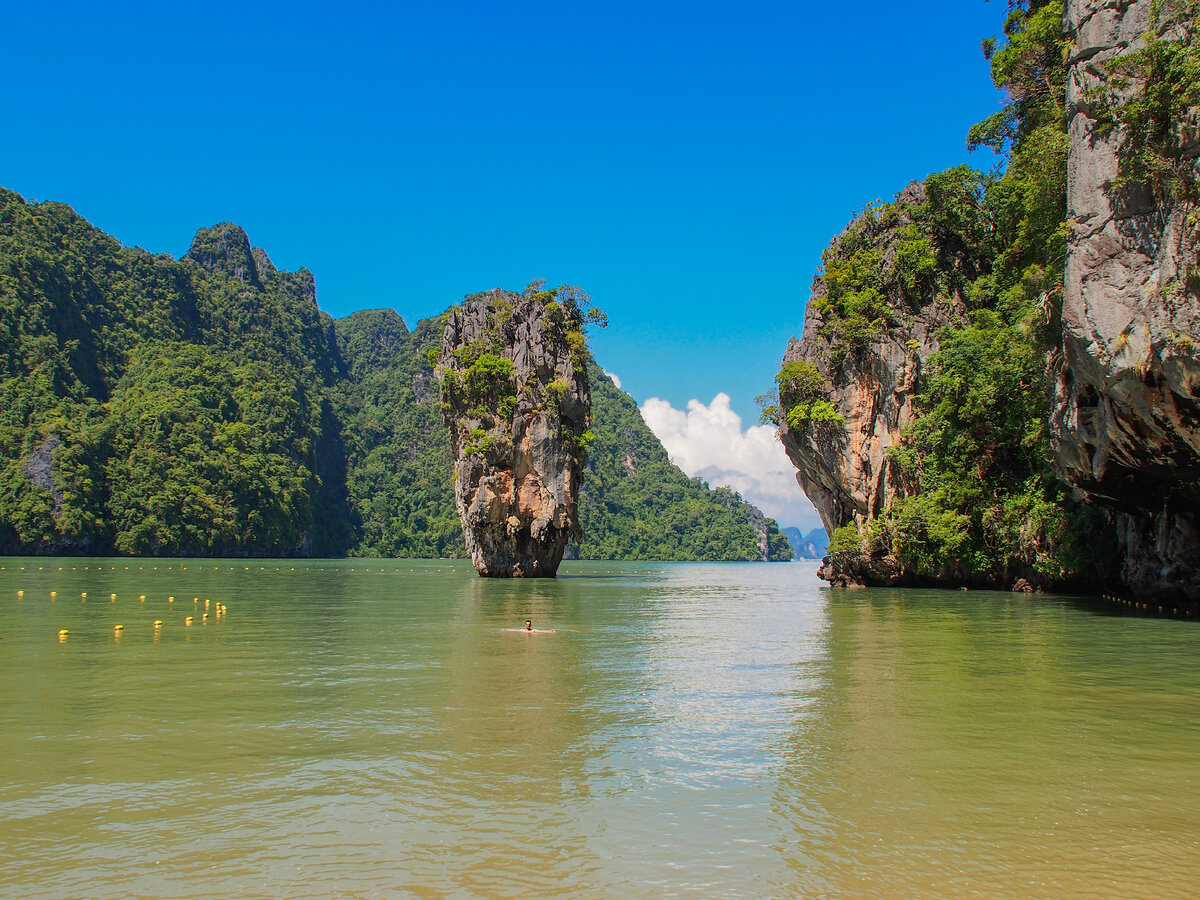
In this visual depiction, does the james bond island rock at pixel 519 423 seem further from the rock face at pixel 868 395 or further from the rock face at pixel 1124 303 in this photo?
the rock face at pixel 1124 303

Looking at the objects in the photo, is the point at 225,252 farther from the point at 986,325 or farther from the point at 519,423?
the point at 986,325

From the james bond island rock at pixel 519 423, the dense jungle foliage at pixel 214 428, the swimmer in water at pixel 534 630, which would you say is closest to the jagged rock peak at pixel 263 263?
the dense jungle foliage at pixel 214 428

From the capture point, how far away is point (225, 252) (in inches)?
5945

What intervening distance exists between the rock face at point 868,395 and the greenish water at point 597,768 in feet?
61.5

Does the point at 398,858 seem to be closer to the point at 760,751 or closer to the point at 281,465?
the point at 760,751

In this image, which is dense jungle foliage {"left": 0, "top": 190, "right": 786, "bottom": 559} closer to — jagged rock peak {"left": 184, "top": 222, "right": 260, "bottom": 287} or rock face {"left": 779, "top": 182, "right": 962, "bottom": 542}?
jagged rock peak {"left": 184, "top": 222, "right": 260, "bottom": 287}

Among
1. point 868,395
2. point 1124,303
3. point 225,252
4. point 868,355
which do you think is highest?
point 225,252

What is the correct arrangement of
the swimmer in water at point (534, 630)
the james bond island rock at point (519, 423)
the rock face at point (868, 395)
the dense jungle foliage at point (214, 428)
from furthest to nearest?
the dense jungle foliage at point (214, 428) → the james bond island rock at point (519, 423) → the rock face at point (868, 395) → the swimmer in water at point (534, 630)

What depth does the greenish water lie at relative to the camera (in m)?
6.01

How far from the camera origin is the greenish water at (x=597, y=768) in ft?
19.7

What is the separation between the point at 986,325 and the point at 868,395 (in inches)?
232

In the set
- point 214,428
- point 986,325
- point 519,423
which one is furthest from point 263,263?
point 986,325

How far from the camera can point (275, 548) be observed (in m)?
96.4

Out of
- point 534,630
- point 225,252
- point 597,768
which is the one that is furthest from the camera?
point 225,252
